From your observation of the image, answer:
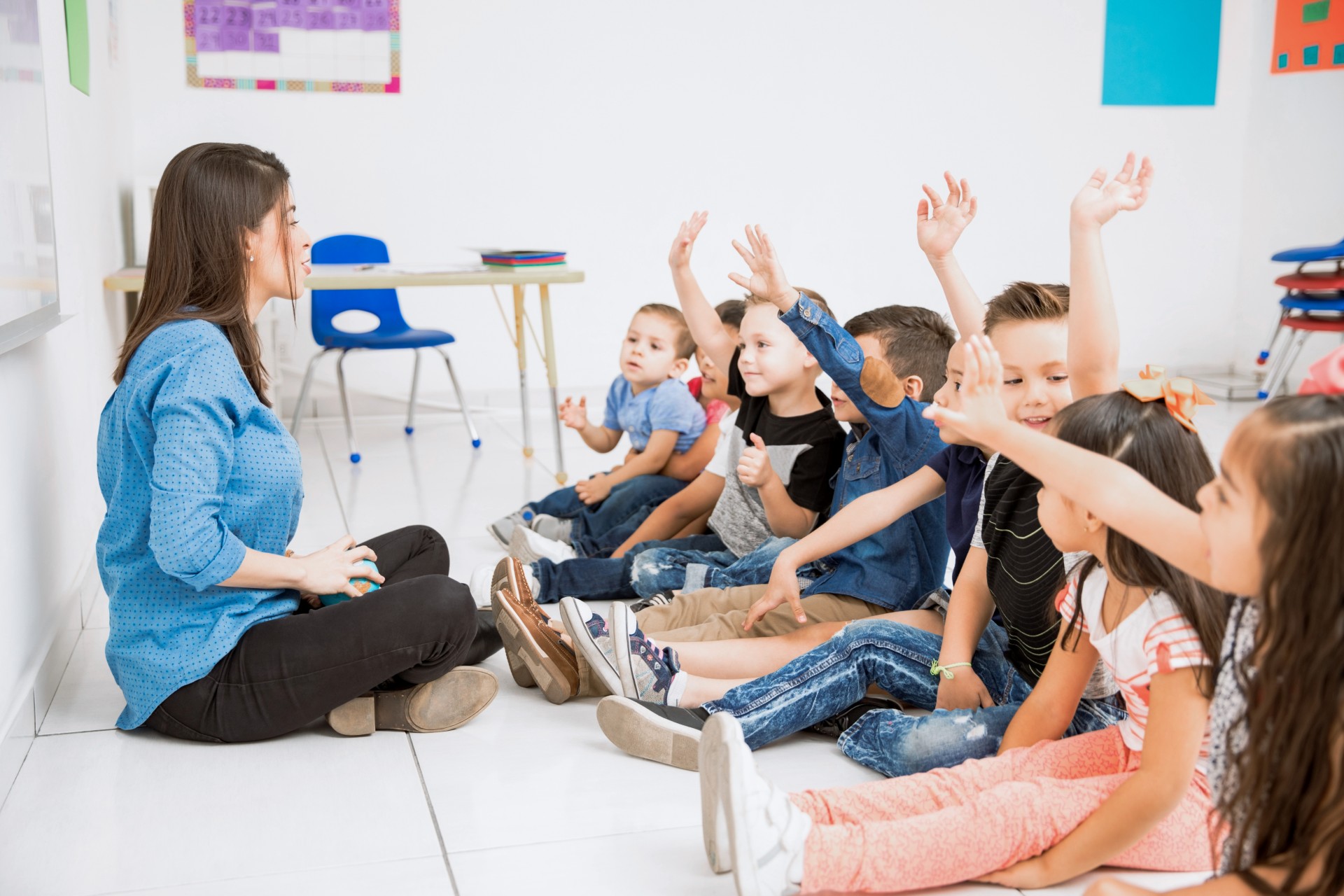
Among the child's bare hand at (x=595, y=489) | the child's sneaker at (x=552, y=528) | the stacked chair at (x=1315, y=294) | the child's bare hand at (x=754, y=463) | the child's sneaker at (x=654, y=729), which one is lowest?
the child's sneaker at (x=552, y=528)

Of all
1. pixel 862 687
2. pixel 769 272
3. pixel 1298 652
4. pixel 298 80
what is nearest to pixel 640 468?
pixel 769 272

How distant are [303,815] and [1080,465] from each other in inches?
40.3

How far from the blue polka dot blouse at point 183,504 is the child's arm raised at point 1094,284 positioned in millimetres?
1064

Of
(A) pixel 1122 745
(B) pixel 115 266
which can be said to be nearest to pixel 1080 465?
(A) pixel 1122 745

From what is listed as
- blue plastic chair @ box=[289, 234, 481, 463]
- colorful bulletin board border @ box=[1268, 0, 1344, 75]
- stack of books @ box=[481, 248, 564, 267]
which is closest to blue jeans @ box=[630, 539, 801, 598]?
stack of books @ box=[481, 248, 564, 267]

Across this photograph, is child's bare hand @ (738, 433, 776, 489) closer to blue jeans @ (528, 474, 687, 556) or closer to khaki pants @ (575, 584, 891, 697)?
khaki pants @ (575, 584, 891, 697)

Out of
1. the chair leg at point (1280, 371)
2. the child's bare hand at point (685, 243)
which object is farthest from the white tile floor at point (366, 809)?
the chair leg at point (1280, 371)

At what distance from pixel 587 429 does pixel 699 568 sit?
2.48ft

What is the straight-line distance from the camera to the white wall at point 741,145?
4340mm

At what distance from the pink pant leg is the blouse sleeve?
31.4 inches

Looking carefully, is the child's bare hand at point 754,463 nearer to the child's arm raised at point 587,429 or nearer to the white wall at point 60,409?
the child's arm raised at point 587,429

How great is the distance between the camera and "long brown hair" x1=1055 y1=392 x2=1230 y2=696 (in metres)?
1.17

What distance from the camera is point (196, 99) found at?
4.12m

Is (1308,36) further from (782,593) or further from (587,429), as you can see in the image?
(782,593)
